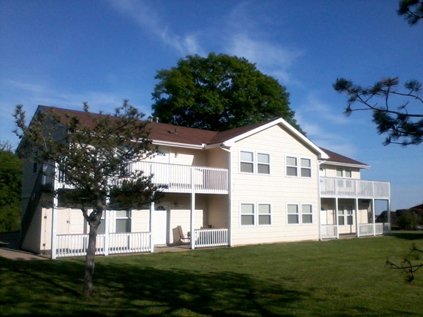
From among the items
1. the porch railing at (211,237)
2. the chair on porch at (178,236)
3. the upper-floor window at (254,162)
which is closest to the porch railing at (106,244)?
the porch railing at (211,237)

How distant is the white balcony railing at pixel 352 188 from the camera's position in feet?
98.3

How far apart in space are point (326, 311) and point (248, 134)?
16.4 meters

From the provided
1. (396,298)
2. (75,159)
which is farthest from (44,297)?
(396,298)

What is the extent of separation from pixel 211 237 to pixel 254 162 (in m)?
4.81

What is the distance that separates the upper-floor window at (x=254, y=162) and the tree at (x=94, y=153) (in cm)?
1453

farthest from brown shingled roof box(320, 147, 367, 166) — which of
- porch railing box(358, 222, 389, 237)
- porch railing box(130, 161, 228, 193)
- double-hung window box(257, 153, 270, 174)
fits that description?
porch railing box(130, 161, 228, 193)

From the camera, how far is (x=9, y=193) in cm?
3559

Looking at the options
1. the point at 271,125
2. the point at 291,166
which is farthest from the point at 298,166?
the point at 271,125

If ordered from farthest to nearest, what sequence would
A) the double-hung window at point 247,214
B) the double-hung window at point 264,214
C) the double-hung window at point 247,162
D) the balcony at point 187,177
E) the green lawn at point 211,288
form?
the double-hung window at point 264,214 < the double-hung window at point 247,162 < the double-hung window at point 247,214 < the balcony at point 187,177 < the green lawn at point 211,288

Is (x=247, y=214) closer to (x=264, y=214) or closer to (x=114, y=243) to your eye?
(x=264, y=214)

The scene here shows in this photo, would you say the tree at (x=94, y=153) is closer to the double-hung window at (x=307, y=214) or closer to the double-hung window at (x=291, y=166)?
the double-hung window at (x=291, y=166)

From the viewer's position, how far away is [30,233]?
20578 mm

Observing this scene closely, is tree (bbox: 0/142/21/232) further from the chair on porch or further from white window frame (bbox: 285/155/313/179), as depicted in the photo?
white window frame (bbox: 285/155/313/179)

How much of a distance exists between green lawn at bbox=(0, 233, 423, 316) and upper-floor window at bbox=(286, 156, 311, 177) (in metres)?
10.1
